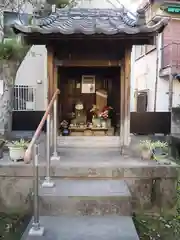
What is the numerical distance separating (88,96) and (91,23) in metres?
2.29

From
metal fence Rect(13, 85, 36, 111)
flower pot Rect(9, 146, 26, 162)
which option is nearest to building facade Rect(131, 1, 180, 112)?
metal fence Rect(13, 85, 36, 111)

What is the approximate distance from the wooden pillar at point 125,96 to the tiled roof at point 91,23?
592mm

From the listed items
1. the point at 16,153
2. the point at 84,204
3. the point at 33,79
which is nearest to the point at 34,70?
the point at 33,79

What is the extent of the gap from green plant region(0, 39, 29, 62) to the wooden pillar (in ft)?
8.52

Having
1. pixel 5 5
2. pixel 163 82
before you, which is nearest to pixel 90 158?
pixel 5 5

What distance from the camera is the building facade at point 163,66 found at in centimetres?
1152

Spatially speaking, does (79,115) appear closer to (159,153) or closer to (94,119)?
(94,119)

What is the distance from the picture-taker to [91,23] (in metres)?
5.89

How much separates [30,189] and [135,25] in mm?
3408

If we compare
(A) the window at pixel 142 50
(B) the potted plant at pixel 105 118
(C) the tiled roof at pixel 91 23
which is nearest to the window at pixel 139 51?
(A) the window at pixel 142 50

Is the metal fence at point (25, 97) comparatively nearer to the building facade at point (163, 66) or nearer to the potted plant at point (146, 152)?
the building facade at point (163, 66)

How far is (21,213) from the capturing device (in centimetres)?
500

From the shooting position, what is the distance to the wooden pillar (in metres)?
5.97

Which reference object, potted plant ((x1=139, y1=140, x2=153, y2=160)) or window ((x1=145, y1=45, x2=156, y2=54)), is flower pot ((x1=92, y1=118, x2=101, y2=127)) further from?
window ((x1=145, y1=45, x2=156, y2=54))
